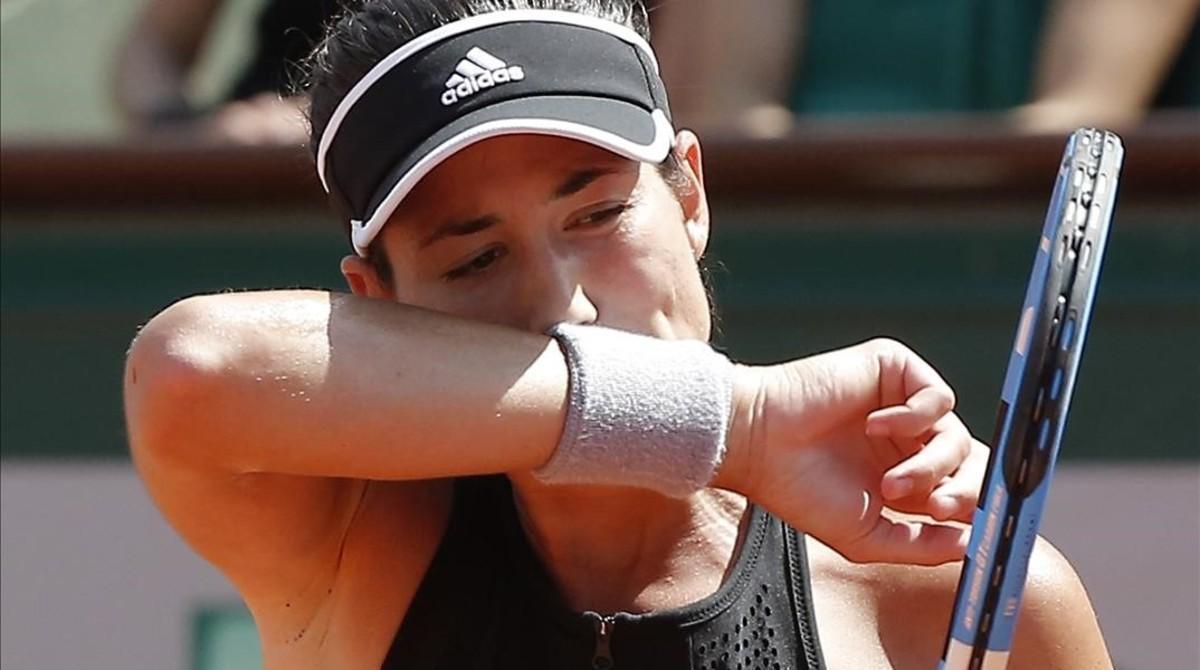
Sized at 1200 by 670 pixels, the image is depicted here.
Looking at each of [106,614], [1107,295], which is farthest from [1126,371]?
[106,614]

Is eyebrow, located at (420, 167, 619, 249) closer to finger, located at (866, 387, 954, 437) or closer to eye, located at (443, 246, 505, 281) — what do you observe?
eye, located at (443, 246, 505, 281)

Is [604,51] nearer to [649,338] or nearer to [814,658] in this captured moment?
[649,338]

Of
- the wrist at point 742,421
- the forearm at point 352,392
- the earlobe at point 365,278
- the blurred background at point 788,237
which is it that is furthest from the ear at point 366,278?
the blurred background at point 788,237

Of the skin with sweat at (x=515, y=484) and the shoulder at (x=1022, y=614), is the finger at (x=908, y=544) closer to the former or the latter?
the skin with sweat at (x=515, y=484)

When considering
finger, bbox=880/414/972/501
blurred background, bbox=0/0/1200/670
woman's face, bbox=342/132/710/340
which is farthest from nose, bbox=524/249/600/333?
blurred background, bbox=0/0/1200/670

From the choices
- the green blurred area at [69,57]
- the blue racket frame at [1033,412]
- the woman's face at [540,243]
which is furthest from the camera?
the green blurred area at [69,57]

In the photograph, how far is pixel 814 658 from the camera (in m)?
1.70

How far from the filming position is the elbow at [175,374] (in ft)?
4.97

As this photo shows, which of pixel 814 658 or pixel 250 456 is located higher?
pixel 250 456

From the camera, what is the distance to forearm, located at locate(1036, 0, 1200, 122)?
2.79 m

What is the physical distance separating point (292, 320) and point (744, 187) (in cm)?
143

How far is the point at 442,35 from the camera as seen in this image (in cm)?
169

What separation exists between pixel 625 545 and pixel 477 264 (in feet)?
0.86

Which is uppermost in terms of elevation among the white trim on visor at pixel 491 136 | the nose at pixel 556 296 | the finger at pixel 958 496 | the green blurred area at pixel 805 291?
the white trim on visor at pixel 491 136
